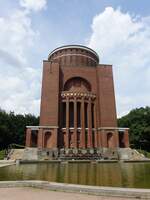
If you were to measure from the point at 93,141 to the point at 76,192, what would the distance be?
91.3 ft

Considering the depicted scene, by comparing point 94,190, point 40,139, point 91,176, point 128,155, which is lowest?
point 91,176

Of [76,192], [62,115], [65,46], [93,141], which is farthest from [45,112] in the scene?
[76,192]

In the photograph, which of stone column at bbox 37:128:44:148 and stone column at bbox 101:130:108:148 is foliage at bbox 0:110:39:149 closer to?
stone column at bbox 37:128:44:148

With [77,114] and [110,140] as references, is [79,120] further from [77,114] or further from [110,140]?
[110,140]

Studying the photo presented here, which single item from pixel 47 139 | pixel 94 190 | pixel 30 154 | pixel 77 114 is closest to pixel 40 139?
pixel 47 139

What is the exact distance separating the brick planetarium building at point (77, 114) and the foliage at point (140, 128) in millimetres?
9232

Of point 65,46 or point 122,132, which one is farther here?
point 65,46

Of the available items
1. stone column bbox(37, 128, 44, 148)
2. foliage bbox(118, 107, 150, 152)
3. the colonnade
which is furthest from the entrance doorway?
stone column bbox(37, 128, 44, 148)

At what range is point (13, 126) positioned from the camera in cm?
4909

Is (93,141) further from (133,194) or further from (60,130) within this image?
(133,194)

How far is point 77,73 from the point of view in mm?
37188

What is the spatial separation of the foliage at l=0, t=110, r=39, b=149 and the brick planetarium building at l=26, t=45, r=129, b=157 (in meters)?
11.3

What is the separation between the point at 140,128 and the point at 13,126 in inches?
1106

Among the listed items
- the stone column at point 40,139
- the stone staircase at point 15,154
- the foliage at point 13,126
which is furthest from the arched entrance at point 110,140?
the foliage at point 13,126
